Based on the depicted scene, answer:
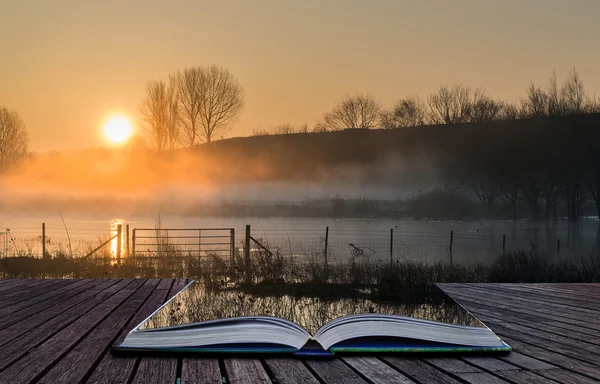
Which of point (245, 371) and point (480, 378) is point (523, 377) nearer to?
point (480, 378)

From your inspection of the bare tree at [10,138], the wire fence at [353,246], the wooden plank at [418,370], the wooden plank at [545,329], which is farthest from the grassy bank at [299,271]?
the bare tree at [10,138]

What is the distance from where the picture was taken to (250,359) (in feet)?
7.16

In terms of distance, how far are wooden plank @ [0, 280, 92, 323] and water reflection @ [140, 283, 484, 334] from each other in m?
0.87

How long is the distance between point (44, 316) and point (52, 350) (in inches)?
36.1

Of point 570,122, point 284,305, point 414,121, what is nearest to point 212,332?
Answer: point 284,305

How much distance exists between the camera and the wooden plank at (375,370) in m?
1.94

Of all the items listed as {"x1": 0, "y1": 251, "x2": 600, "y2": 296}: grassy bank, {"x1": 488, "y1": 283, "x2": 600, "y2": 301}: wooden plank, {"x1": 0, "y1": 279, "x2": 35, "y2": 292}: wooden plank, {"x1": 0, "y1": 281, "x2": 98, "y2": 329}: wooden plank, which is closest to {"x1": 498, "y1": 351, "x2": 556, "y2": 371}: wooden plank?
{"x1": 488, "y1": 283, "x2": 600, "y2": 301}: wooden plank

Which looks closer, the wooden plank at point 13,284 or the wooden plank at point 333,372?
the wooden plank at point 333,372

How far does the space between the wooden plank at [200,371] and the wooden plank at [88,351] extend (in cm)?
37

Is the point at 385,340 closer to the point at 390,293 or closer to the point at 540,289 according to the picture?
the point at 540,289

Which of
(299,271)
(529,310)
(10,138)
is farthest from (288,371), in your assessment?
(10,138)

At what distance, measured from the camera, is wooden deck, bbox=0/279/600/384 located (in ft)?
6.49

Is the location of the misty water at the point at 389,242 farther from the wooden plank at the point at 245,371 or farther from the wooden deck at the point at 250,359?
the wooden plank at the point at 245,371

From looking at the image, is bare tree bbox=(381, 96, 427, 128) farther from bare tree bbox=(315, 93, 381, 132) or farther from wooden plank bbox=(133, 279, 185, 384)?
wooden plank bbox=(133, 279, 185, 384)
